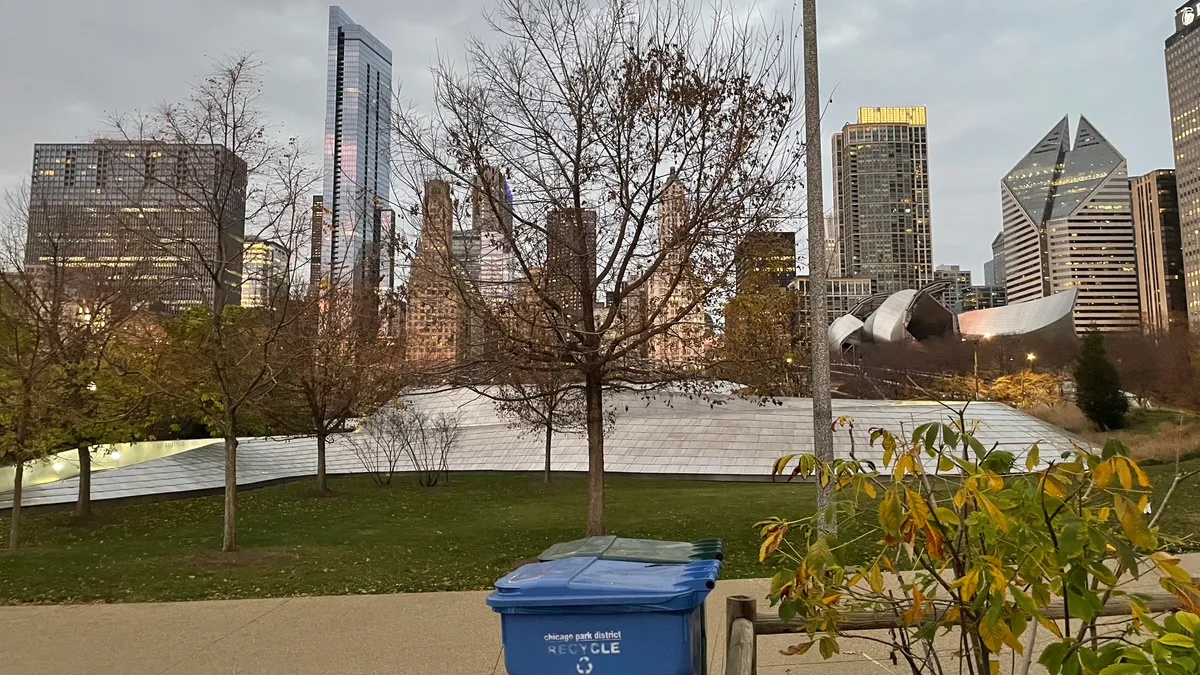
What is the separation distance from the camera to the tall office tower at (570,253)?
10.5 metres

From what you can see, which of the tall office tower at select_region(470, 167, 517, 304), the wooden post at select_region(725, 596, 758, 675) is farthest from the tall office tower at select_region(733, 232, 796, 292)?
the wooden post at select_region(725, 596, 758, 675)

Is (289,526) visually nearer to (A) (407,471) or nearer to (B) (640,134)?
(B) (640,134)

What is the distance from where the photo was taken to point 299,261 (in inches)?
484

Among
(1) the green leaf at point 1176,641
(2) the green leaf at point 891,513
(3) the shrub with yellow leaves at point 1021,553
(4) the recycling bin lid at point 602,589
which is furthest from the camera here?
(4) the recycling bin lid at point 602,589

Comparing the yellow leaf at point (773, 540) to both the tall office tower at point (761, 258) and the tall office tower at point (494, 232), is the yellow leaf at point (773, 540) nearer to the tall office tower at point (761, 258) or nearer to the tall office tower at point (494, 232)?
the tall office tower at point (761, 258)

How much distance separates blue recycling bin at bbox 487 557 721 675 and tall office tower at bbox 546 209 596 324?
7.41 meters

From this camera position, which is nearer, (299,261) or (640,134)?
(640,134)

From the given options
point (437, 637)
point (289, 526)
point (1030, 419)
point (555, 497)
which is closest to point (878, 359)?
point (1030, 419)

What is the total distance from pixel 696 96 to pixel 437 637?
7492 millimetres

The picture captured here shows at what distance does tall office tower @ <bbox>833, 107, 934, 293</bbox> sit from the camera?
179625mm

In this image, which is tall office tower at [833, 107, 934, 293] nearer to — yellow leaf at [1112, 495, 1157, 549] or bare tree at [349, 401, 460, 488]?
bare tree at [349, 401, 460, 488]

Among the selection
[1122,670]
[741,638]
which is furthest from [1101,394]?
[1122,670]

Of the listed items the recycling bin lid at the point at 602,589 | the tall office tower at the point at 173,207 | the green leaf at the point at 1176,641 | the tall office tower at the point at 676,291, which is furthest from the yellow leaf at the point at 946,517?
the tall office tower at the point at 173,207

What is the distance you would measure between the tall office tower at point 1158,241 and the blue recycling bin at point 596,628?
189937 mm
